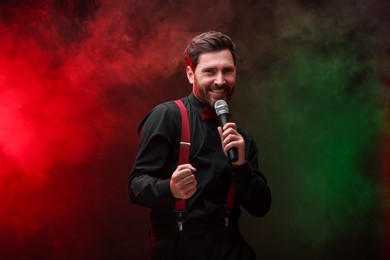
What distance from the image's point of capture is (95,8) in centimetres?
358

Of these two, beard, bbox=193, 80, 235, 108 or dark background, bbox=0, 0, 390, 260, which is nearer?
beard, bbox=193, 80, 235, 108

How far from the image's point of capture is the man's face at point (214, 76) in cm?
195

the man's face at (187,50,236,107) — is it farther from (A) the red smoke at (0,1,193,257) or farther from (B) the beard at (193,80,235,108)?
(A) the red smoke at (0,1,193,257)

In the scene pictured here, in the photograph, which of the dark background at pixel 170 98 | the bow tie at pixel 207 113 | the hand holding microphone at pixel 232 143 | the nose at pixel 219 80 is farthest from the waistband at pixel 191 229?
the dark background at pixel 170 98

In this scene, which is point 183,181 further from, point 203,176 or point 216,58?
point 216,58

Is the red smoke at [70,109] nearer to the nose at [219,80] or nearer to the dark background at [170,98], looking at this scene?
the dark background at [170,98]

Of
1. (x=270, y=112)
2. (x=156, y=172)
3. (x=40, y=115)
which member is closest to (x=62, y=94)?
(x=40, y=115)

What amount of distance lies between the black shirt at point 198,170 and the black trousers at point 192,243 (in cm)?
3

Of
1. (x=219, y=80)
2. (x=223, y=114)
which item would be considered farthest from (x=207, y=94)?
(x=223, y=114)

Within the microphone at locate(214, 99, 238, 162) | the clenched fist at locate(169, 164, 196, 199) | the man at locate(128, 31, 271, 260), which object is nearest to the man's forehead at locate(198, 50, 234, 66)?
the man at locate(128, 31, 271, 260)

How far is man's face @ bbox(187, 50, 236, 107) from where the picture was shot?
195 centimetres

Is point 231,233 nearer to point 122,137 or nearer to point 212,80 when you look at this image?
point 212,80

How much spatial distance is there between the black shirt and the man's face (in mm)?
95

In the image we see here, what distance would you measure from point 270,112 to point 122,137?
1031 mm
